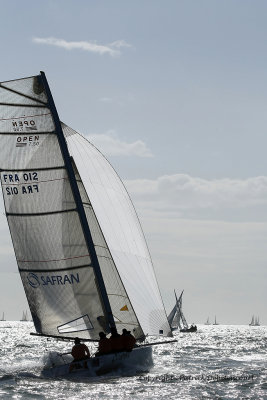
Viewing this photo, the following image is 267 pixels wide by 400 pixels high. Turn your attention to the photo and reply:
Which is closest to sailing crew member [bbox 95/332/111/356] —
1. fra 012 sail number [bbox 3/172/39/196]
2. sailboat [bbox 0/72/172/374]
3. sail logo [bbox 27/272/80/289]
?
sailboat [bbox 0/72/172/374]

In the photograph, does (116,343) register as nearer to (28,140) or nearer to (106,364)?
(106,364)

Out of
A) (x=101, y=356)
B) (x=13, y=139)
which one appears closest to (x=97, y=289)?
(x=101, y=356)

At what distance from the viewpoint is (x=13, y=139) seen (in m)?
25.9

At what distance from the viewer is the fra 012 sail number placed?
84.5 feet

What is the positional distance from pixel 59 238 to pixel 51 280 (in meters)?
1.54

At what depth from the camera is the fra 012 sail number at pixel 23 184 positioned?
25.8m

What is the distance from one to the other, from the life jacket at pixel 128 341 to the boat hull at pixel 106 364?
0.54 feet

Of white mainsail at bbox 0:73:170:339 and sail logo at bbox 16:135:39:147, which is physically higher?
sail logo at bbox 16:135:39:147

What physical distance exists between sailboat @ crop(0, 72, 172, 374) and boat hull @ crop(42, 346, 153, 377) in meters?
1.71

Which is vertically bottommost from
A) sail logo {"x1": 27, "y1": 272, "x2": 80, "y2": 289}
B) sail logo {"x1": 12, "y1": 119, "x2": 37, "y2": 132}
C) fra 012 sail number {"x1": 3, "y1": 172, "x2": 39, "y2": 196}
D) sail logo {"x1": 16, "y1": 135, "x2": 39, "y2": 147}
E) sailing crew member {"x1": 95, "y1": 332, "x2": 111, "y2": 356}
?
sailing crew member {"x1": 95, "y1": 332, "x2": 111, "y2": 356}

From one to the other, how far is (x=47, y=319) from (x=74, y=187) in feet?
15.9

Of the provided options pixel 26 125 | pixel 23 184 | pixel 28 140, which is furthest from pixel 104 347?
pixel 26 125

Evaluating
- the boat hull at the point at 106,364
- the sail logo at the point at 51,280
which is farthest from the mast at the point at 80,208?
the boat hull at the point at 106,364

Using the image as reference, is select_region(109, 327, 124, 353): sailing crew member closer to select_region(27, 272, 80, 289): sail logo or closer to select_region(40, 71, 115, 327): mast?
select_region(40, 71, 115, 327): mast
